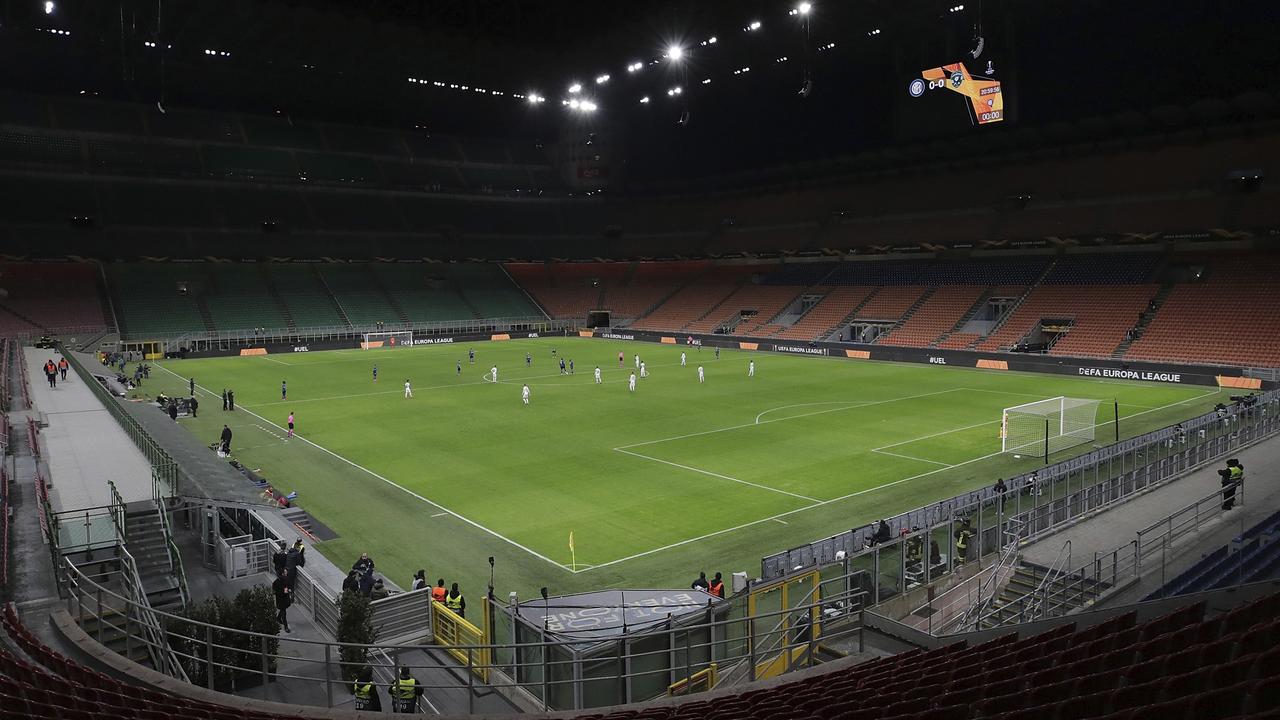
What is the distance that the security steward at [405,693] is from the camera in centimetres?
1119

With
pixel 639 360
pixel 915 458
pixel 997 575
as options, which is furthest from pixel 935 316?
pixel 997 575

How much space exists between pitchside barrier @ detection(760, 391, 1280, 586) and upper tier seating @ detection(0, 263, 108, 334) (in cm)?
6715

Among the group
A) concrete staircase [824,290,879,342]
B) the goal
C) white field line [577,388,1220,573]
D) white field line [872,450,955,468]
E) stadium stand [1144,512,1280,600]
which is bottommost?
white field line [577,388,1220,573]

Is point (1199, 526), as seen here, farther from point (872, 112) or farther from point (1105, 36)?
point (872, 112)

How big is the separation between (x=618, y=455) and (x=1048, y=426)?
15.7 m

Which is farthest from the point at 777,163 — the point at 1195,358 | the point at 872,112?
the point at 1195,358

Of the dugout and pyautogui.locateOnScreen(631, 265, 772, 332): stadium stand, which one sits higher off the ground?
pyautogui.locateOnScreen(631, 265, 772, 332): stadium stand

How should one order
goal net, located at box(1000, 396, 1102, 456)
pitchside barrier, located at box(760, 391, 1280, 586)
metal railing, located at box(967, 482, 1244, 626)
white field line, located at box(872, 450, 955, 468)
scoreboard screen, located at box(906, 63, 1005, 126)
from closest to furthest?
metal railing, located at box(967, 482, 1244, 626) → pitchside barrier, located at box(760, 391, 1280, 586) → white field line, located at box(872, 450, 955, 468) → goal net, located at box(1000, 396, 1102, 456) → scoreboard screen, located at box(906, 63, 1005, 126)

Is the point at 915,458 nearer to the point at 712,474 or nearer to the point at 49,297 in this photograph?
the point at 712,474

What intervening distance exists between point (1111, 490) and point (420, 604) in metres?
16.3

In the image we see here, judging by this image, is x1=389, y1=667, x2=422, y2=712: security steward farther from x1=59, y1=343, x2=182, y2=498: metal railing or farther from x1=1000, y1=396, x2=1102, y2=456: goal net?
x1=1000, y1=396, x2=1102, y2=456: goal net

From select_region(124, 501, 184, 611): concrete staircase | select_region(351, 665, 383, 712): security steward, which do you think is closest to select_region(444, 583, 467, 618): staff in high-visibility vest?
select_region(351, 665, 383, 712): security steward

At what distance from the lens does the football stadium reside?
12086 millimetres

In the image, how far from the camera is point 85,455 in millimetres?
22531
